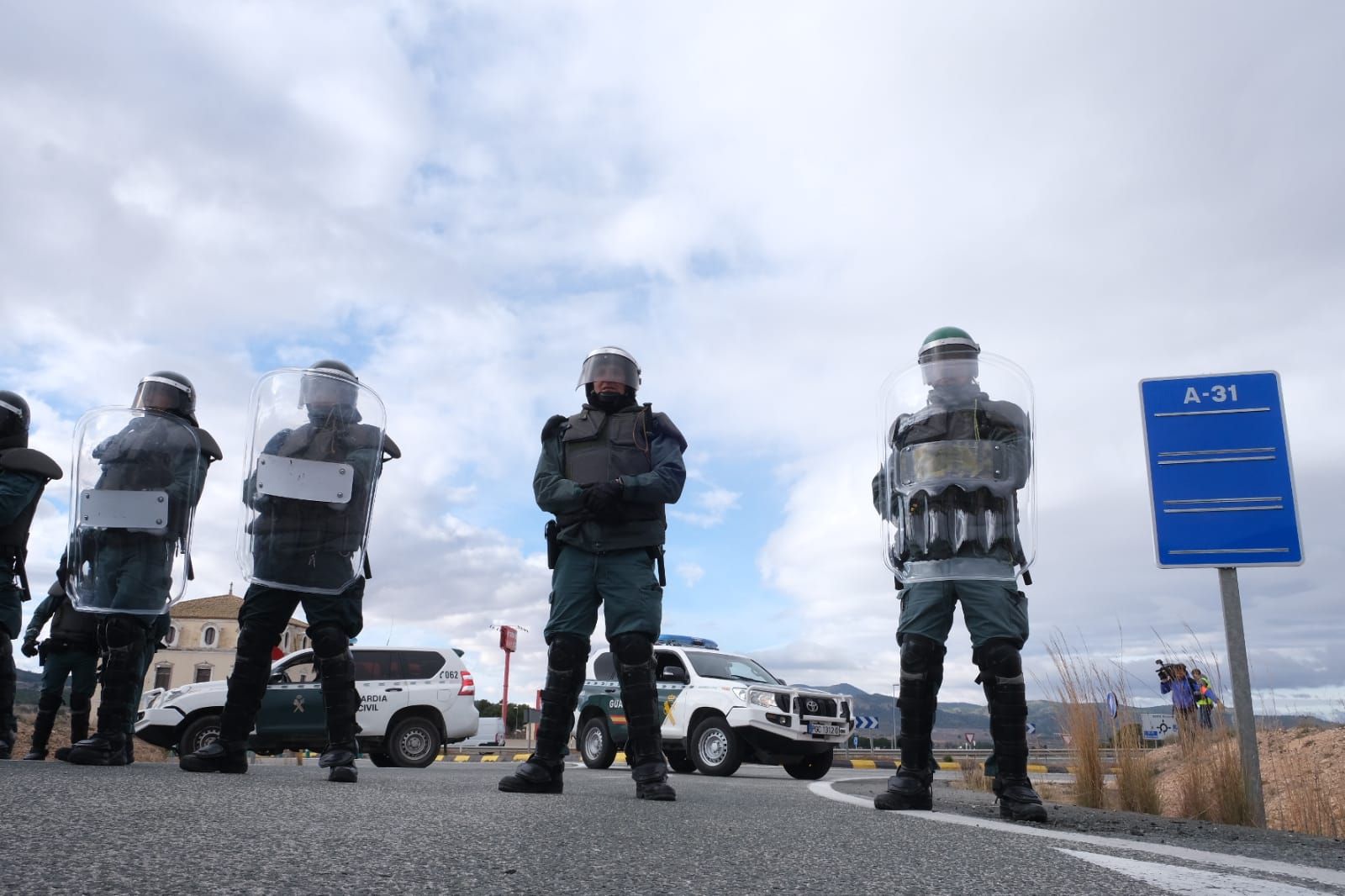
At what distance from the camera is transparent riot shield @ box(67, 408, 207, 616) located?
5.44 metres

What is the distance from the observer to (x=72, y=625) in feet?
25.2

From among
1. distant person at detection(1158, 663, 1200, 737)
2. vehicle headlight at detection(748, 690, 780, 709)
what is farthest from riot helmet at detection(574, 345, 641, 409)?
vehicle headlight at detection(748, 690, 780, 709)

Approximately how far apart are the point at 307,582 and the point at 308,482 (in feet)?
1.62

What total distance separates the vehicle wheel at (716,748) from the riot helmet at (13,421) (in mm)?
7413

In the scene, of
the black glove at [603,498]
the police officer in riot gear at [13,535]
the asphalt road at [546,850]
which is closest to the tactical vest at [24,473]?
the police officer in riot gear at [13,535]

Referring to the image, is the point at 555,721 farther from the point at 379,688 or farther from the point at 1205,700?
the point at 379,688

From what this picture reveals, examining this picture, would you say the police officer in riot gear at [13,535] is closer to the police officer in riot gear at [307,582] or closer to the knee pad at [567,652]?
the police officer in riot gear at [307,582]

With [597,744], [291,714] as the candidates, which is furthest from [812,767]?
[291,714]

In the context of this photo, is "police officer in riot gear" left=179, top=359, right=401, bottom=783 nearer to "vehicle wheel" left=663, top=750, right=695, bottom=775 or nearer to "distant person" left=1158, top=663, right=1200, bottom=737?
"distant person" left=1158, top=663, right=1200, bottom=737

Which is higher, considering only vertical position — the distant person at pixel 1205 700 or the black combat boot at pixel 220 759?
the distant person at pixel 1205 700

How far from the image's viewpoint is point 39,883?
60.9 inches

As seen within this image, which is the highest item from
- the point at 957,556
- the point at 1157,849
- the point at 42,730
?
the point at 957,556

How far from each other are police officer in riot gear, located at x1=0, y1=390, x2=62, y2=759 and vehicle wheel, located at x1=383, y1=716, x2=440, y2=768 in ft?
21.2

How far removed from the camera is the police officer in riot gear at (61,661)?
24.4 feet
